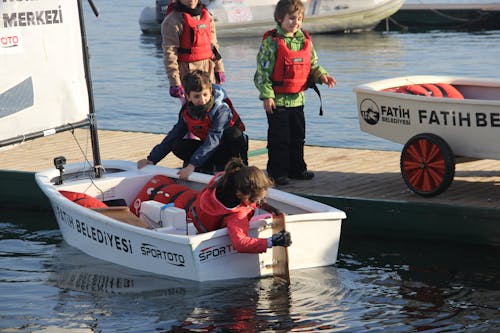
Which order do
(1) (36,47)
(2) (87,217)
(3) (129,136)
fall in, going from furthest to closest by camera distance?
1. (3) (129,136)
2. (1) (36,47)
3. (2) (87,217)

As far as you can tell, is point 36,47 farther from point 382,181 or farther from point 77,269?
point 382,181

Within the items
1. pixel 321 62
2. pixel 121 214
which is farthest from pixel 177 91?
pixel 321 62

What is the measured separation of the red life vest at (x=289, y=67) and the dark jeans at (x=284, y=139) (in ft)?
0.65

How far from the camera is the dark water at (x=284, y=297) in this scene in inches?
283

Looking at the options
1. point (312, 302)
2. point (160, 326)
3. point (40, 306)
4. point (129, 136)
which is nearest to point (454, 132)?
point (312, 302)

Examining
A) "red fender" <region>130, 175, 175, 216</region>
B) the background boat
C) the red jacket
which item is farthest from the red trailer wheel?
the background boat

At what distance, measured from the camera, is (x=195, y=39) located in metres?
9.73

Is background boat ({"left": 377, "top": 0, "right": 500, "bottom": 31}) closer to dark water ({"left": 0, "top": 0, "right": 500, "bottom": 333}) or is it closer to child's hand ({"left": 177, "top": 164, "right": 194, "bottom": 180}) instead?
dark water ({"left": 0, "top": 0, "right": 500, "bottom": 333})

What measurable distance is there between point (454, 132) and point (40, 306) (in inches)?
135

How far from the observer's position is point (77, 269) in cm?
859

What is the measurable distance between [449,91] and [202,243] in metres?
3.26

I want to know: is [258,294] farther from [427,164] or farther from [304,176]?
[304,176]

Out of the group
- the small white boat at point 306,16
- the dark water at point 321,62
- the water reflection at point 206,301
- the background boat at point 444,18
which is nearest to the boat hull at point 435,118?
the water reflection at point 206,301

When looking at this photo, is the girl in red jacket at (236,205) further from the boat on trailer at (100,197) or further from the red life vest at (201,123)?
the red life vest at (201,123)
